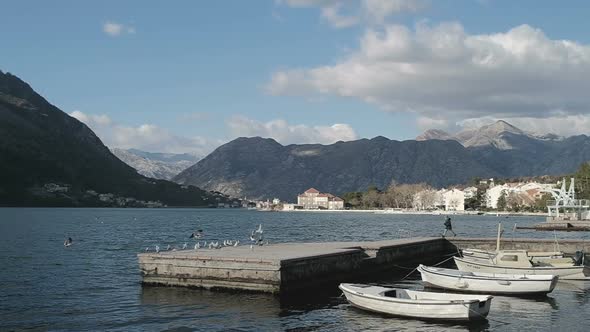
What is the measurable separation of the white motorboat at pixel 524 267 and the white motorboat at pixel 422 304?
12017mm

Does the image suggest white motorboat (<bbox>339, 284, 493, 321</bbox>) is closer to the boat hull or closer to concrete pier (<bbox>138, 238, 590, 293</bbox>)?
concrete pier (<bbox>138, 238, 590, 293</bbox>)

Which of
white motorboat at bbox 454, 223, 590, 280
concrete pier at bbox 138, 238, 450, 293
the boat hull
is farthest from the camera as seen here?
white motorboat at bbox 454, 223, 590, 280

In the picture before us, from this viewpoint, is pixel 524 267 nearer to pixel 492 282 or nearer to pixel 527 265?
pixel 527 265

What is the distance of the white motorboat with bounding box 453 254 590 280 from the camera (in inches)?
1518

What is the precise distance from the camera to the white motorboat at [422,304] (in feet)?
87.4

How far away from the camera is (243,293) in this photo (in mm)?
31891

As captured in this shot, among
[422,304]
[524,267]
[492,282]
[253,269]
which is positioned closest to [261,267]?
[253,269]

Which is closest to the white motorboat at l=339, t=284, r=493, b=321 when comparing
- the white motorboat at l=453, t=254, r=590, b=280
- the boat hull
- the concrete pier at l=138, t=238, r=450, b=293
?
the concrete pier at l=138, t=238, r=450, b=293

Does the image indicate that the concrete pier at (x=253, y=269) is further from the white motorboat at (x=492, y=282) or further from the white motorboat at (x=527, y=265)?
the white motorboat at (x=527, y=265)

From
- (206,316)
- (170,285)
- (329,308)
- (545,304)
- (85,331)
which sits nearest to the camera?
(85,331)

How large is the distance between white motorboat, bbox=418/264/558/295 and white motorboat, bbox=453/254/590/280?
402 centimetres

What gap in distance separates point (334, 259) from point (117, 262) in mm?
24314

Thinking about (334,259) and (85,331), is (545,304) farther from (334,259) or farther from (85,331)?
(85,331)

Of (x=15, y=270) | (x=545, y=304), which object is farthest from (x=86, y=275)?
(x=545, y=304)
